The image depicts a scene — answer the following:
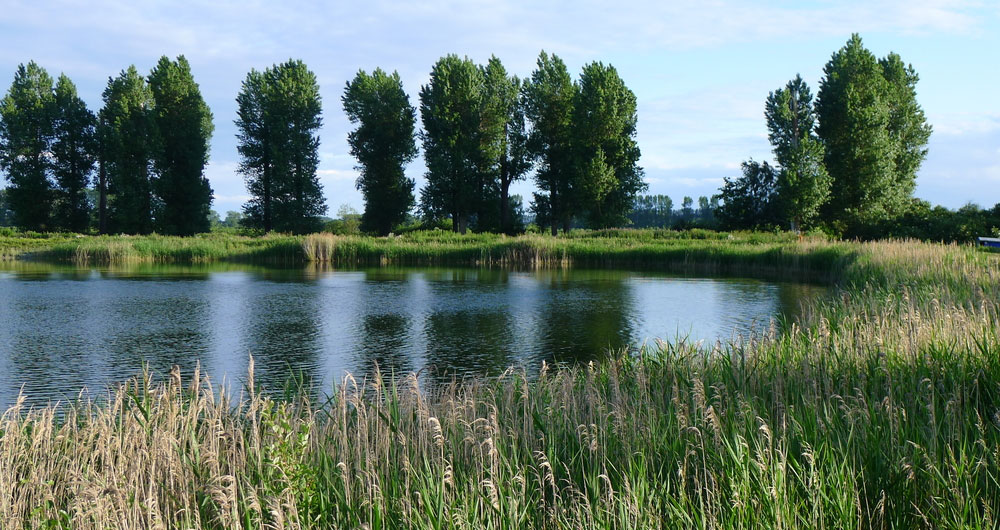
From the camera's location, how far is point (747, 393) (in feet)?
18.3

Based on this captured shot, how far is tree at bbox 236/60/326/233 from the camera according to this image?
173 ft

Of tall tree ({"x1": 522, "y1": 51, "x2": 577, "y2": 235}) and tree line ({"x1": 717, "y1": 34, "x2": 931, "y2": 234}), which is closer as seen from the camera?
tree line ({"x1": 717, "y1": 34, "x2": 931, "y2": 234})

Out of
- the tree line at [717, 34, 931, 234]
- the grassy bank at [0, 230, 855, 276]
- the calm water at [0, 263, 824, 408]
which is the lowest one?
the calm water at [0, 263, 824, 408]

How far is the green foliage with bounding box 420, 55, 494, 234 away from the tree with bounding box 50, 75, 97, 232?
81.2 feet

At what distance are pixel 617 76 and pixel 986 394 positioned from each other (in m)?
47.9

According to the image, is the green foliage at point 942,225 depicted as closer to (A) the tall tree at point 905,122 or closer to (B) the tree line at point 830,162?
(B) the tree line at point 830,162

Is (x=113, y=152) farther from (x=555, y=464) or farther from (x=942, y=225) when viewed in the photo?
(x=555, y=464)

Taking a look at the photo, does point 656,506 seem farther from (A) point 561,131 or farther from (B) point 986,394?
(A) point 561,131

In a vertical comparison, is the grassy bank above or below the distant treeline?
below

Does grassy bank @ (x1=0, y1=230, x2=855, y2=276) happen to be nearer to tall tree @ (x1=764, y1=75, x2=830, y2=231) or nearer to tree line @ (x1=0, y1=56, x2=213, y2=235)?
tall tree @ (x1=764, y1=75, x2=830, y2=231)

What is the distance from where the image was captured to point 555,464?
4.43 metres

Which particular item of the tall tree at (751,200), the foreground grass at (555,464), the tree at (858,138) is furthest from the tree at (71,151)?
the foreground grass at (555,464)

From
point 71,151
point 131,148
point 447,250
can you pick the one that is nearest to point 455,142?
point 447,250

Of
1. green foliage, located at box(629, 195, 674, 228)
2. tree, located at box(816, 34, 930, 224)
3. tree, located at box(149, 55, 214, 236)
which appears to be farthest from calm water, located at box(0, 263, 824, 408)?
green foliage, located at box(629, 195, 674, 228)
